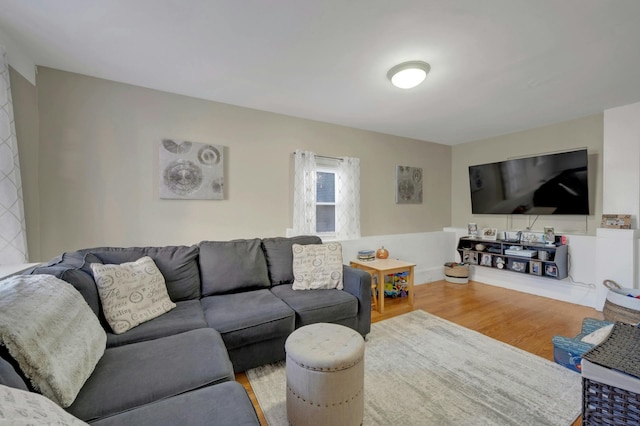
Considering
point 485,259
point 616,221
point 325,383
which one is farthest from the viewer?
point 485,259

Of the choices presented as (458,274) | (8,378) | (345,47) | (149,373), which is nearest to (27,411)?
(8,378)

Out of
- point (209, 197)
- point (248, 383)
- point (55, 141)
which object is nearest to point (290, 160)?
point (209, 197)

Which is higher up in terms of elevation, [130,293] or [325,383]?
[130,293]

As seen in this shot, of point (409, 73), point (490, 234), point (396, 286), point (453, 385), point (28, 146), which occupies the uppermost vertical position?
point (409, 73)

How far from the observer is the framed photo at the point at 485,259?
159 inches

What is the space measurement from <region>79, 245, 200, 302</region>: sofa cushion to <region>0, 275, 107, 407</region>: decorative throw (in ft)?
2.40

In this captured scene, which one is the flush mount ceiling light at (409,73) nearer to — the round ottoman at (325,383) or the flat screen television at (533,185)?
the round ottoman at (325,383)

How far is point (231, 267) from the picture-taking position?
2.36m

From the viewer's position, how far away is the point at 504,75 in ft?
7.52

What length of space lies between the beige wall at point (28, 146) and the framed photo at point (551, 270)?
17.6 ft

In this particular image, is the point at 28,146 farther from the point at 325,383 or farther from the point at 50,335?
the point at 325,383

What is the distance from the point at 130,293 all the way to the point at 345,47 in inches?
87.9

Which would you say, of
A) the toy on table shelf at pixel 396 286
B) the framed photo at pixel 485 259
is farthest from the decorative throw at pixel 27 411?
the framed photo at pixel 485 259

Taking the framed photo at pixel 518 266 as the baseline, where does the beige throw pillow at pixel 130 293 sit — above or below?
above
